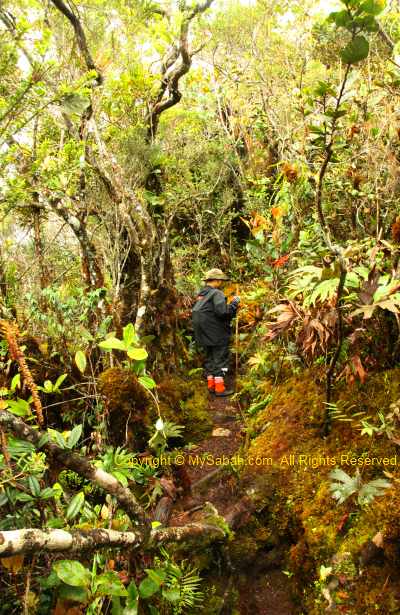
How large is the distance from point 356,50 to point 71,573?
2.84 meters

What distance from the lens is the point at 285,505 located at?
341 cm

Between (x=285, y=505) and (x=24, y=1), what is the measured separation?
7.01 meters

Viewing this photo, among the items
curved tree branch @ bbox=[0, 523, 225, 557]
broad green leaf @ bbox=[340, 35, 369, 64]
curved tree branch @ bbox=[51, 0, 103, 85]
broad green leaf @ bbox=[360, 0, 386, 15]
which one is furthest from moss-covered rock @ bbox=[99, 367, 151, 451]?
curved tree branch @ bbox=[51, 0, 103, 85]

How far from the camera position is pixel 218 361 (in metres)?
7.10

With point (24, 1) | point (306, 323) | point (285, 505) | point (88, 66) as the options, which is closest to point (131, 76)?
point (88, 66)

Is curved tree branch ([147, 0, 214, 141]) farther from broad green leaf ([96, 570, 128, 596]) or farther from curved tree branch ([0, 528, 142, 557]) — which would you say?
broad green leaf ([96, 570, 128, 596])

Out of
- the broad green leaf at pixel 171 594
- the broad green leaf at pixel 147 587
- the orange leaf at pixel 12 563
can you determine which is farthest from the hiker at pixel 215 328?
the orange leaf at pixel 12 563

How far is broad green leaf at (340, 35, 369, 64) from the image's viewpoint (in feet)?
6.86

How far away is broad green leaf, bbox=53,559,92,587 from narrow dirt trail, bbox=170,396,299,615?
174cm

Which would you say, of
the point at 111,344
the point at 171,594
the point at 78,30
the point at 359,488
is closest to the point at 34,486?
the point at 111,344

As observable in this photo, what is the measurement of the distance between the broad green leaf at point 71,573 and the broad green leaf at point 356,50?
9.15ft

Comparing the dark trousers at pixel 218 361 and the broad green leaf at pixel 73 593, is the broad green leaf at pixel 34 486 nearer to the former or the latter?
the broad green leaf at pixel 73 593

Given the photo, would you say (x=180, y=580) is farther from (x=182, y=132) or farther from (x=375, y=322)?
(x=182, y=132)

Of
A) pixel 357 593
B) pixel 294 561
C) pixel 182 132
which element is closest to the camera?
pixel 357 593
